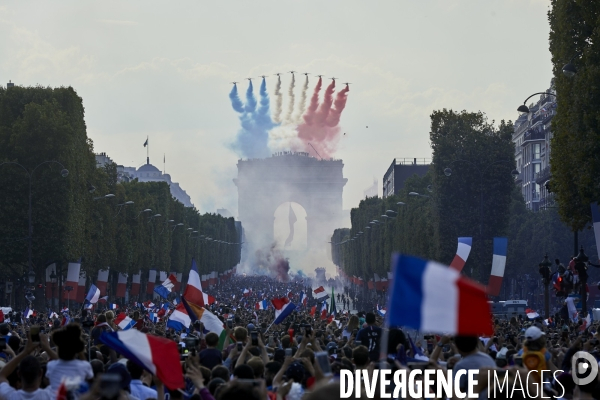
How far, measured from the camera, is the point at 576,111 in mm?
31812

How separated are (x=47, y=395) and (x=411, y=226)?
7586cm

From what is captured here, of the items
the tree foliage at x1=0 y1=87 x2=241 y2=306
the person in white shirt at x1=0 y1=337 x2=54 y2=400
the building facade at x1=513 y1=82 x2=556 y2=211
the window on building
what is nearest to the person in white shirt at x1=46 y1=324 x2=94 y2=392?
the person in white shirt at x1=0 y1=337 x2=54 y2=400

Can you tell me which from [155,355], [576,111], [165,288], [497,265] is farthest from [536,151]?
[155,355]

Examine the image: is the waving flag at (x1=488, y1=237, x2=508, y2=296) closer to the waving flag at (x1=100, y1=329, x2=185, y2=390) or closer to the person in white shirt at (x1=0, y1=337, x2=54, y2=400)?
the waving flag at (x1=100, y1=329, x2=185, y2=390)

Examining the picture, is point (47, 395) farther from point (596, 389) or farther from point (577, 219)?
point (577, 219)

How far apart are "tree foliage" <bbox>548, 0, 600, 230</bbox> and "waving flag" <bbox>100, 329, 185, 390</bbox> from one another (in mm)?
22616

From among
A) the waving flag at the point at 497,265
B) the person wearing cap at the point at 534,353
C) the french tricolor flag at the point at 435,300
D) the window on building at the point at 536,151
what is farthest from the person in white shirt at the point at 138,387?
the window on building at the point at 536,151

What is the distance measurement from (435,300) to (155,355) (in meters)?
3.23

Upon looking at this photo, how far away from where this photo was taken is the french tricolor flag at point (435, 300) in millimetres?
6523

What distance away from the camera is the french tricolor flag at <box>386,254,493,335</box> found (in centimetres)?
652

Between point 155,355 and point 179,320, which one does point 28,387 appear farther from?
point 179,320

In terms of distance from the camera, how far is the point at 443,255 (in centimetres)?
6694

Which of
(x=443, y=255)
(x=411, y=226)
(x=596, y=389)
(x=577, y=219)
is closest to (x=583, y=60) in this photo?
(x=577, y=219)

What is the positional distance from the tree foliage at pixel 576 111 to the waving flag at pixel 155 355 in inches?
890
